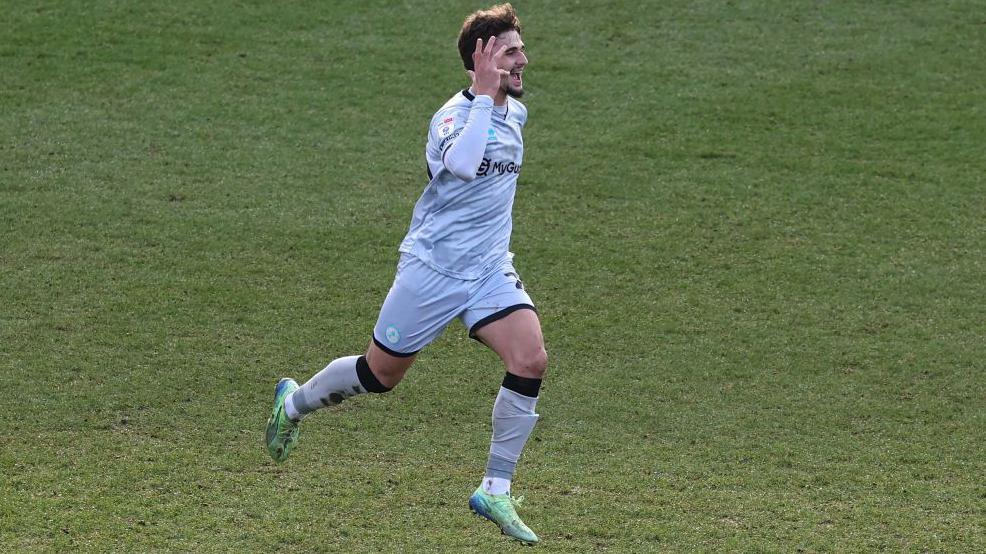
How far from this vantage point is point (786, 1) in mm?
14312

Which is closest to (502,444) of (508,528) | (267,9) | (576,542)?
(508,528)

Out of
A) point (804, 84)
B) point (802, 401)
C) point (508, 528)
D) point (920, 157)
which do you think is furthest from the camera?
point (804, 84)

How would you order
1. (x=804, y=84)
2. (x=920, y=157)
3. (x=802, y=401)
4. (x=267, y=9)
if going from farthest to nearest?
(x=267, y=9), (x=804, y=84), (x=920, y=157), (x=802, y=401)

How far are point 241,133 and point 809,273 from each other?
195 inches

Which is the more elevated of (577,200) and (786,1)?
(786,1)

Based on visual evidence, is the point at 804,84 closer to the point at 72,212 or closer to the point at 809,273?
the point at 809,273

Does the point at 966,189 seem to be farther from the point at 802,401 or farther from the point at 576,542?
the point at 576,542

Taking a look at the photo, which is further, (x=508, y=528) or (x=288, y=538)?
(x=288, y=538)

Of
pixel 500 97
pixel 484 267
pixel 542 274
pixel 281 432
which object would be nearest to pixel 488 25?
pixel 500 97

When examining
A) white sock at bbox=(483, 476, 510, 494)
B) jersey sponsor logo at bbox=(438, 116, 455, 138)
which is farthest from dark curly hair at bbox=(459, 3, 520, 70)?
white sock at bbox=(483, 476, 510, 494)

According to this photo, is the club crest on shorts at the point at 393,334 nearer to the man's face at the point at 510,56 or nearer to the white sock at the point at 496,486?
the white sock at the point at 496,486

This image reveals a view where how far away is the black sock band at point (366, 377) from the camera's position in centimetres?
646

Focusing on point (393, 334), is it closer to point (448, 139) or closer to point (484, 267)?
point (484, 267)

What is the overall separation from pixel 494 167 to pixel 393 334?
90cm
